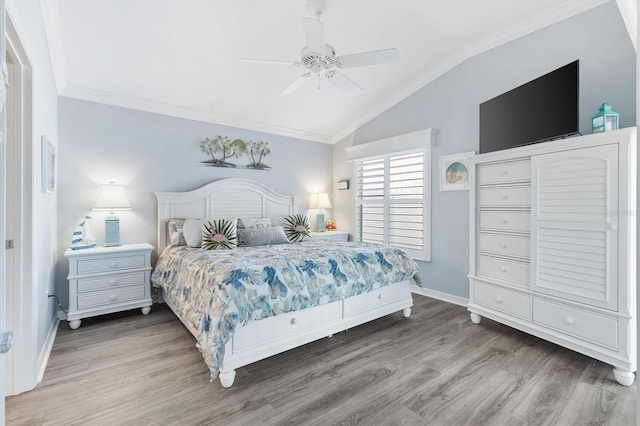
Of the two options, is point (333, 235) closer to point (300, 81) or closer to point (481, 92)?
point (300, 81)

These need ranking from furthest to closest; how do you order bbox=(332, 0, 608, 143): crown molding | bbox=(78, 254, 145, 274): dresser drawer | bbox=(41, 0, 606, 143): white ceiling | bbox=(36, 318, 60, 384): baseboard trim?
bbox=(78, 254, 145, 274): dresser drawer < bbox=(332, 0, 608, 143): crown molding < bbox=(41, 0, 606, 143): white ceiling < bbox=(36, 318, 60, 384): baseboard trim

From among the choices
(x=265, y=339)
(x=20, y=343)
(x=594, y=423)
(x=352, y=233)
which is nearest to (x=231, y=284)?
(x=265, y=339)

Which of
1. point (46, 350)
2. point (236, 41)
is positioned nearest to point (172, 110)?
point (236, 41)

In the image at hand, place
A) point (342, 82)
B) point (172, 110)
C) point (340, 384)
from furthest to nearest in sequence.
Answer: point (172, 110)
point (342, 82)
point (340, 384)

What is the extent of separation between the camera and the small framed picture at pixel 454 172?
148 inches

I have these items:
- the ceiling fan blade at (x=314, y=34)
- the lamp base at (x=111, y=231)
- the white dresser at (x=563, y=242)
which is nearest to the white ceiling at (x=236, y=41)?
the ceiling fan blade at (x=314, y=34)

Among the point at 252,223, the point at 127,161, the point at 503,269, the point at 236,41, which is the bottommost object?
the point at 503,269

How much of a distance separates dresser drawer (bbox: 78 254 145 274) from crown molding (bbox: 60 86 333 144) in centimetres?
179

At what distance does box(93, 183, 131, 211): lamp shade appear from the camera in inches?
131

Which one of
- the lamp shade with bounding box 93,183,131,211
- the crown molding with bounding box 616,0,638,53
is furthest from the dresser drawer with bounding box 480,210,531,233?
the lamp shade with bounding box 93,183,131,211

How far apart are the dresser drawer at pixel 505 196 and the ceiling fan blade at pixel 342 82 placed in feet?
5.27

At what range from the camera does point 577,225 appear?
2.36 meters

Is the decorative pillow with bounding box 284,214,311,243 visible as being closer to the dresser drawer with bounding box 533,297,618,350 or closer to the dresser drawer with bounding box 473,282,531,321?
the dresser drawer with bounding box 473,282,531,321

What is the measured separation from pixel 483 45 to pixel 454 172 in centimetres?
146
